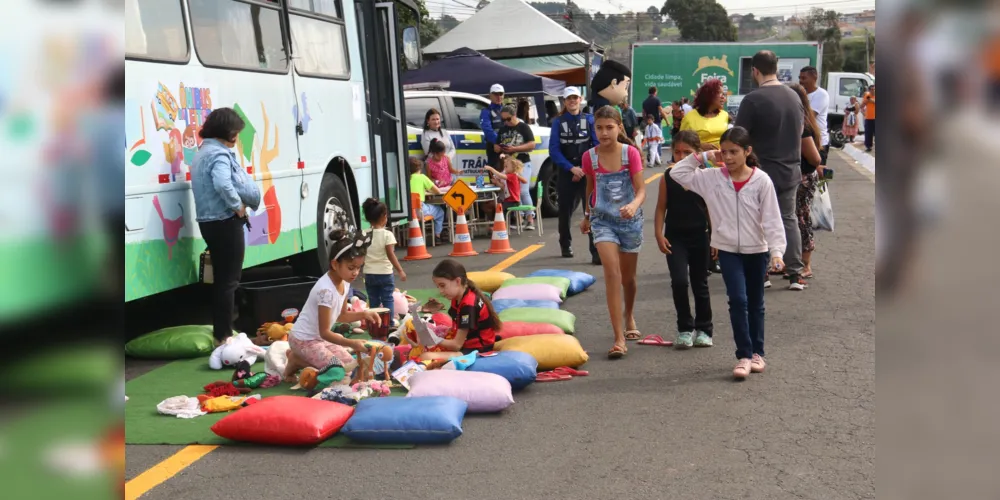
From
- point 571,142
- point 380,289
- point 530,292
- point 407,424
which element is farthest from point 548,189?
point 407,424

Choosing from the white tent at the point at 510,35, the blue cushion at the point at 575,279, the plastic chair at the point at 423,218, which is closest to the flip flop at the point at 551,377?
the blue cushion at the point at 575,279

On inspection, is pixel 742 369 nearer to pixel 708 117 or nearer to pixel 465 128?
pixel 708 117

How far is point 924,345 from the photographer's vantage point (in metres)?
0.85

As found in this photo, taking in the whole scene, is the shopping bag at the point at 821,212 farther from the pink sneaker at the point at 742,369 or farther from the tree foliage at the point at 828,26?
the pink sneaker at the point at 742,369

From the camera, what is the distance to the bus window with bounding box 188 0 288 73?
27.0 feet

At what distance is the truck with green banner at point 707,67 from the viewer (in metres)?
35.3

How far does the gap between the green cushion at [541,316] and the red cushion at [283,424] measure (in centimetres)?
266

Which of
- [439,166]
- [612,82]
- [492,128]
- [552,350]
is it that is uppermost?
[612,82]

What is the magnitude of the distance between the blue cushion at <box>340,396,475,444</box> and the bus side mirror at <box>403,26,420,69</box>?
7.09m

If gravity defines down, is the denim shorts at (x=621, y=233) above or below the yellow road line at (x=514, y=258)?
above

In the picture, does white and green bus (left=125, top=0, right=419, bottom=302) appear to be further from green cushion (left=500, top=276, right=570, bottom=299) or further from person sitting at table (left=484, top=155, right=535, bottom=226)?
person sitting at table (left=484, top=155, right=535, bottom=226)

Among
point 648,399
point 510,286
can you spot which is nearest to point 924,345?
point 648,399

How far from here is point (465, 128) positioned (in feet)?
55.2

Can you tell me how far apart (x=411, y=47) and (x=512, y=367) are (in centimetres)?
645
